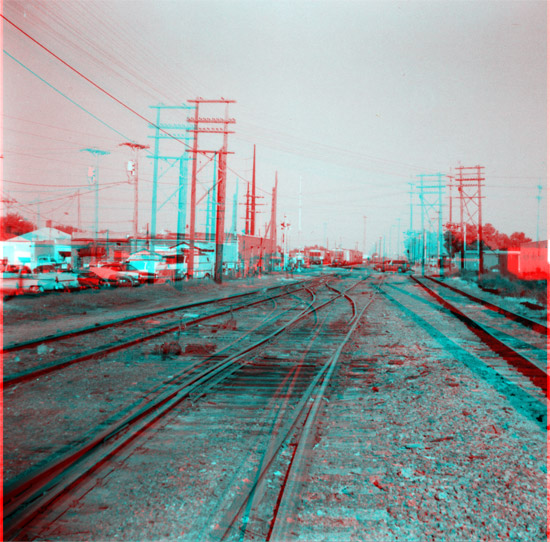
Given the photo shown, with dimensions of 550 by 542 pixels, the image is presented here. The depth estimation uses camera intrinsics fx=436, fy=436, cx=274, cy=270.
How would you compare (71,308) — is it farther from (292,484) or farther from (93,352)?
(292,484)

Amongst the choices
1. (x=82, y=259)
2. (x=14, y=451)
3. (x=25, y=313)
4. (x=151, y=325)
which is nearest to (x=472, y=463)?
(x=14, y=451)

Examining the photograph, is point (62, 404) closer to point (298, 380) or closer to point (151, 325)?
point (298, 380)

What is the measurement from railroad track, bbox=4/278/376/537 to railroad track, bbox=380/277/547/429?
2888mm

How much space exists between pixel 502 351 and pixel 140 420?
8.21 metres

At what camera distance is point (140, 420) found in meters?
5.11

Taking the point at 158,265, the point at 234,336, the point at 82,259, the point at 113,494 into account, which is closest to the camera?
the point at 113,494

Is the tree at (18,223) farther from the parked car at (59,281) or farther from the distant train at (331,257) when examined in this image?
the distant train at (331,257)

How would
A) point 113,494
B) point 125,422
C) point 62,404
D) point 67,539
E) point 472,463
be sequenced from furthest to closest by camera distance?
point 62,404 → point 125,422 → point 472,463 → point 113,494 → point 67,539

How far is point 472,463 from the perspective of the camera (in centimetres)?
422

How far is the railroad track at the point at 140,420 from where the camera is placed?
3.44m

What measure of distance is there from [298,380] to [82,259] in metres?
37.7

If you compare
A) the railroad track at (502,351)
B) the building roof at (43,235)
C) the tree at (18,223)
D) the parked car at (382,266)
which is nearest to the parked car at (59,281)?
the railroad track at (502,351)

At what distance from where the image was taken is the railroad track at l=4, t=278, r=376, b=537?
3443 millimetres

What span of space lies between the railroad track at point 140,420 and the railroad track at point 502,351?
2888mm
